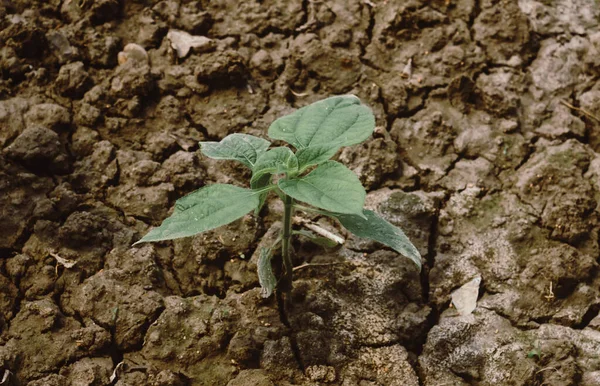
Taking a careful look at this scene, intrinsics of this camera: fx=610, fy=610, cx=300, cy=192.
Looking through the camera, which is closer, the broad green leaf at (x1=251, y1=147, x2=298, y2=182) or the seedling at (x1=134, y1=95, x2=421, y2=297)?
the seedling at (x1=134, y1=95, x2=421, y2=297)

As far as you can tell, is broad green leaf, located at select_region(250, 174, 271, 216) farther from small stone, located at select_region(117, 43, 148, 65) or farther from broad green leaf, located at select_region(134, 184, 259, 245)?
small stone, located at select_region(117, 43, 148, 65)

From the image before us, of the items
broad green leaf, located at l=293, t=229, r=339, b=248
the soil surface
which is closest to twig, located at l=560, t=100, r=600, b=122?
the soil surface

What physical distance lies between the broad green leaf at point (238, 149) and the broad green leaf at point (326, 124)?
0.40ft

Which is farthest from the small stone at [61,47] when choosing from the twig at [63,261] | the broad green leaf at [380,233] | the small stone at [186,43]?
the broad green leaf at [380,233]

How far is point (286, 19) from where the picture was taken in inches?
123

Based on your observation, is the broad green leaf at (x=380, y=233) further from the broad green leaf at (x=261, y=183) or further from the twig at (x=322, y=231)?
the twig at (x=322, y=231)

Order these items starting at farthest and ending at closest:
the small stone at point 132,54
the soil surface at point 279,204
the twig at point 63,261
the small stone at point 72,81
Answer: the small stone at point 132,54, the small stone at point 72,81, the twig at point 63,261, the soil surface at point 279,204

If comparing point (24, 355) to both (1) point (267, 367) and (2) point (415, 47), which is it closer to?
(1) point (267, 367)

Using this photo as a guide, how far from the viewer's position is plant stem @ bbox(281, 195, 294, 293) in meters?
2.08

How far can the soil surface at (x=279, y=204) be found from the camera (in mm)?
2203

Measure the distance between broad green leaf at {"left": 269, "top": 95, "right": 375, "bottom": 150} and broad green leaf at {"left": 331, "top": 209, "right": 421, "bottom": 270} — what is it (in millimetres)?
266

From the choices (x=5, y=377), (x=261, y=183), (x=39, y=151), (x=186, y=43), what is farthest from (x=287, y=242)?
(x=186, y=43)

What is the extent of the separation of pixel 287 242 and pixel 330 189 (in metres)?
0.45

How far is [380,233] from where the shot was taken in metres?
2.02
